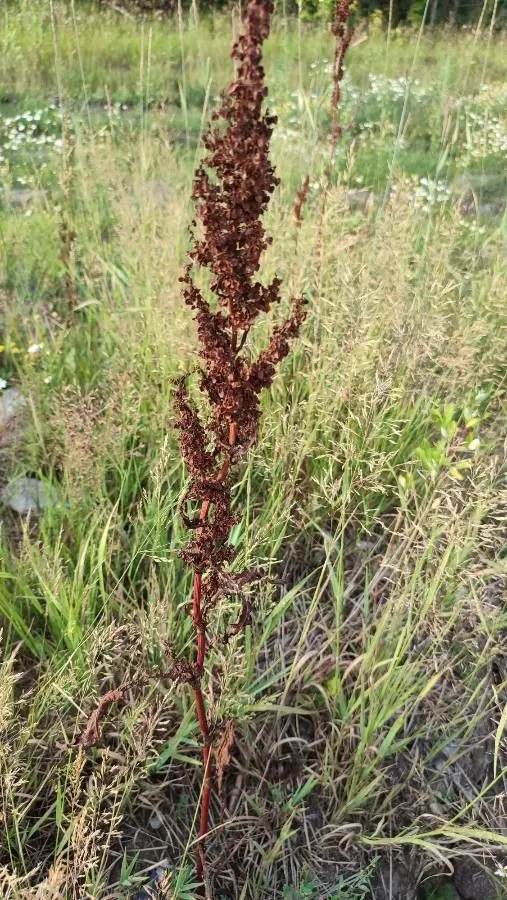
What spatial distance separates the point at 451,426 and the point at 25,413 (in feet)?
5.07

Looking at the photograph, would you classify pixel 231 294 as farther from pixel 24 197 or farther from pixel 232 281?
pixel 24 197

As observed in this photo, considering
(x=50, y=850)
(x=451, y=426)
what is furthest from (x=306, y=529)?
(x=50, y=850)

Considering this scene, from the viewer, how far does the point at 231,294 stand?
1167 millimetres

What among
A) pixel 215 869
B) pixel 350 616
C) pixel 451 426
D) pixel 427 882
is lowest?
pixel 427 882

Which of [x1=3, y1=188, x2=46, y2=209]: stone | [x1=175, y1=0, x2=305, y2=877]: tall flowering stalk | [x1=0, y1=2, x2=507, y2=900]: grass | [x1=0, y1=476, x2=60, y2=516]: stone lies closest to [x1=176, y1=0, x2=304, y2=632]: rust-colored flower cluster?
[x1=175, y1=0, x2=305, y2=877]: tall flowering stalk

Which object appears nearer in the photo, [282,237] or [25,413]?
[25,413]

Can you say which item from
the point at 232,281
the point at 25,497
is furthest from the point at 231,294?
the point at 25,497

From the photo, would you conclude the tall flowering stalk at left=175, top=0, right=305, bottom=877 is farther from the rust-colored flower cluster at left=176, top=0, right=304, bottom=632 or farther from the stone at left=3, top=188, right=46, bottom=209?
the stone at left=3, top=188, right=46, bottom=209

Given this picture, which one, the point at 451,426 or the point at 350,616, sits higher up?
the point at 451,426

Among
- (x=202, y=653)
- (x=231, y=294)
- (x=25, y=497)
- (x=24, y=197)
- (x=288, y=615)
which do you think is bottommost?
(x=288, y=615)

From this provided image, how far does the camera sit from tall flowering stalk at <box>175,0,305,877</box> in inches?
41.8

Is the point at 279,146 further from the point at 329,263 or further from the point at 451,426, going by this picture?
the point at 451,426

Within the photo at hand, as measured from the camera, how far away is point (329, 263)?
A: 274 centimetres

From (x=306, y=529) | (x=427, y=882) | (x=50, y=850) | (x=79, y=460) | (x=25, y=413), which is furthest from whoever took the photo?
(x=25, y=413)
